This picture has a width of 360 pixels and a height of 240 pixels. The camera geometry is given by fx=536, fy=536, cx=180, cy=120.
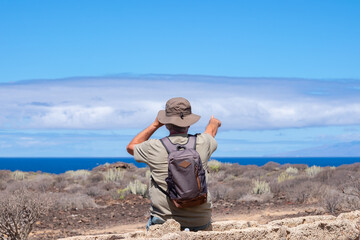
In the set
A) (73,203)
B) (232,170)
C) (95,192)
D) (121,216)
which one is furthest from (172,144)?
(232,170)

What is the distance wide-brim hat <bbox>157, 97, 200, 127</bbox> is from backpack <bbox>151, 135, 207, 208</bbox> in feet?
1.04

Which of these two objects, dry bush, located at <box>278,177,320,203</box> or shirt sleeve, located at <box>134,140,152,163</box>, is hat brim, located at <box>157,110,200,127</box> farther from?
dry bush, located at <box>278,177,320,203</box>

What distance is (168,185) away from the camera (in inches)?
194

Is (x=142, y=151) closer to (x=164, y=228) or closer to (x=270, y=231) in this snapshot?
(x=164, y=228)

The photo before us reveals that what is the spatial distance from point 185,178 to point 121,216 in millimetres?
11787

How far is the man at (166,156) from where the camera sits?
5047 millimetres

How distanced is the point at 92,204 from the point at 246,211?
5233 millimetres

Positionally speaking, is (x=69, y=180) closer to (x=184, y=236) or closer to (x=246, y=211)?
(x=246, y=211)

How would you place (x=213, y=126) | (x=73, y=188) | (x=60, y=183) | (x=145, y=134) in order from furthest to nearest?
(x=60, y=183) < (x=73, y=188) < (x=213, y=126) < (x=145, y=134)

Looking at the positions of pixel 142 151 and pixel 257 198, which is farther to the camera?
pixel 257 198

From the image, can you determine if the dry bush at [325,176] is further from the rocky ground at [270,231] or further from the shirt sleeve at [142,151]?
the shirt sleeve at [142,151]

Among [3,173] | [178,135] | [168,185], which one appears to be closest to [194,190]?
[168,185]

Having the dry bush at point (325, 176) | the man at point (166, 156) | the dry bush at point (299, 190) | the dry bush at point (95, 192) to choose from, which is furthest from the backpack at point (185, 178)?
the dry bush at point (325, 176)

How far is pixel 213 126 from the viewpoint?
561 centimetres
